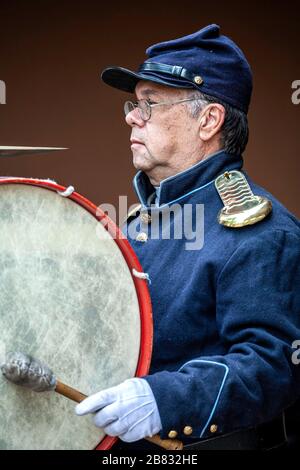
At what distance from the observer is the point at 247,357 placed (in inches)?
84.6

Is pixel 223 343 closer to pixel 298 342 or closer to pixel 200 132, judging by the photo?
pixel 298 342

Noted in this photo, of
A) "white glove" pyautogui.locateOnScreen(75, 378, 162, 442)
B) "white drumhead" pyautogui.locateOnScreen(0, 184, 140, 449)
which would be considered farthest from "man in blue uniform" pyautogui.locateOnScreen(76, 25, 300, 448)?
"white drumhead" pyautogui.locateOnScreen(0, 184, 140, 449)

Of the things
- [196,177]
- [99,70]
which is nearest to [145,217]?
[196,177]

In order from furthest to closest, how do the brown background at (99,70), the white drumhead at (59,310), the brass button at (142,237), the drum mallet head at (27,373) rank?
the brown background at (99,70) < the brass button at (142,237) < the white drumhead at (59,310) < the drum mallet head at (27,373)

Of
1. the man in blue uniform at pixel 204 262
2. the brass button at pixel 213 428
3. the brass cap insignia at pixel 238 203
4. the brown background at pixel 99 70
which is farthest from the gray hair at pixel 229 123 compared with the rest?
the brown background at pixel 99 70

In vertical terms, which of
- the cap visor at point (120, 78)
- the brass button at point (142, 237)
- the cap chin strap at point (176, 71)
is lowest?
the brass button at point (142, 237)

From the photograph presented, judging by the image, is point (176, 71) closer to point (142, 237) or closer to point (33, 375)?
point (142, 237)

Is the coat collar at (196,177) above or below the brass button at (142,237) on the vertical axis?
above

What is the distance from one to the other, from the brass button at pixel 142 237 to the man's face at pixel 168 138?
195mm

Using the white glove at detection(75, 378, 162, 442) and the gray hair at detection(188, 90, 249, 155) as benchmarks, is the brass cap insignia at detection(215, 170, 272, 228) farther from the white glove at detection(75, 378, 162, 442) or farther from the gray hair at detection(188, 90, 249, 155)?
the white glove at detection(75, 378, 162, 442)

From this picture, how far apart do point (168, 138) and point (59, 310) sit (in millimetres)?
688

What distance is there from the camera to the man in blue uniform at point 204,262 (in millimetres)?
2119

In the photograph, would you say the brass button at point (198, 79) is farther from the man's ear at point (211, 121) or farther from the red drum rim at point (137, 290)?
the red drum rim at point (137, 290)

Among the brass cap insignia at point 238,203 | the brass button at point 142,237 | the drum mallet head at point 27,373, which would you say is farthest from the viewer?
the brass button at point 142,237
